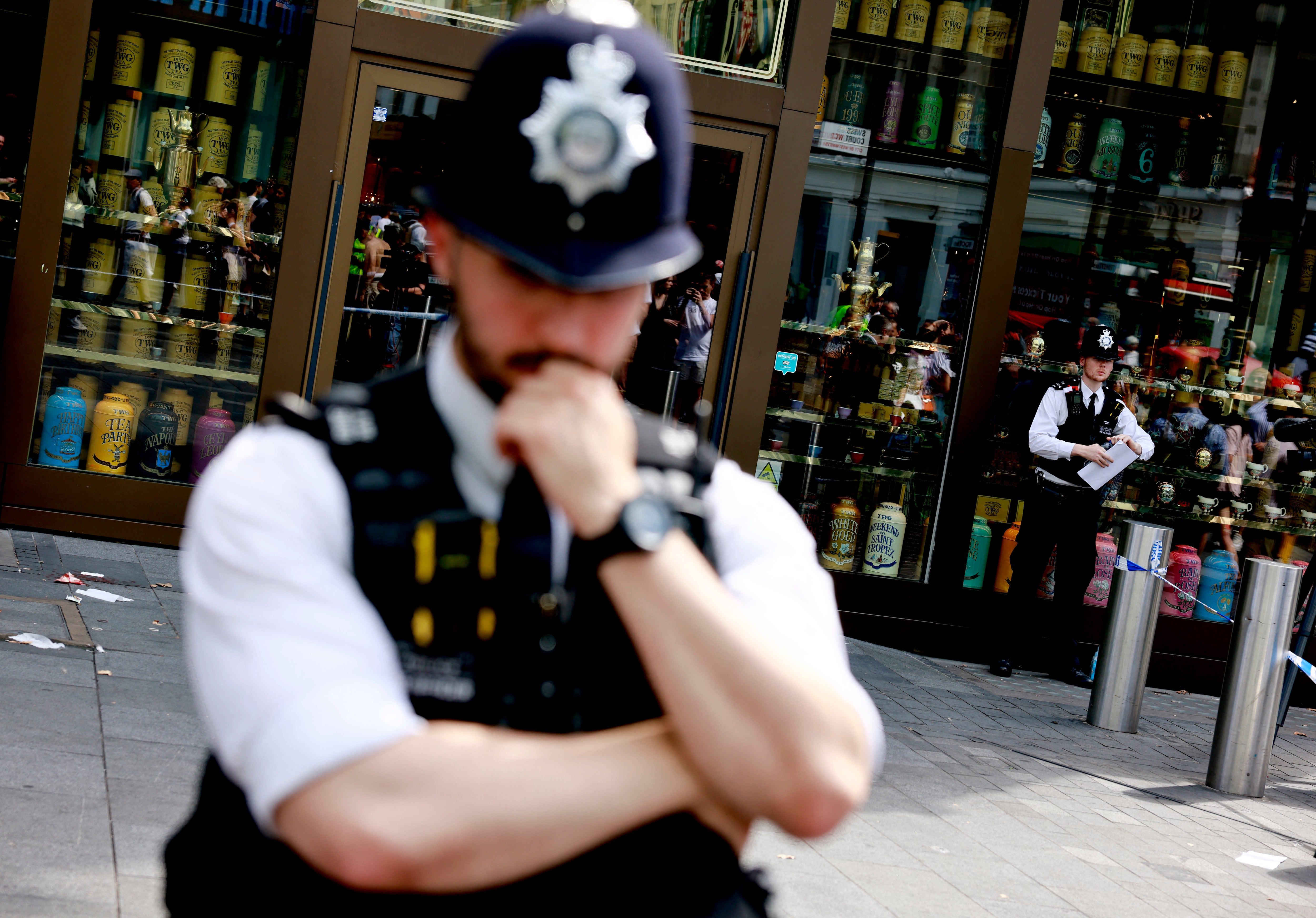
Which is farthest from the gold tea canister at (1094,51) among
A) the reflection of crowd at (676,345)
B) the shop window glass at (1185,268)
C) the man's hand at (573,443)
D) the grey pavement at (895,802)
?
the man's hand at (573,443)

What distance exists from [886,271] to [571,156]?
7.08 metres

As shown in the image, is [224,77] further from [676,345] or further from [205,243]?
[676,345]

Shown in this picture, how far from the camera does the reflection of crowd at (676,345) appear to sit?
731cm

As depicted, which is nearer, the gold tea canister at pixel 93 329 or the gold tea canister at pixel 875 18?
the gold tea canister at pixel 93 329

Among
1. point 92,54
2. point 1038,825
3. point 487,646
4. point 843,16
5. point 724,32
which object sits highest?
point 843,16

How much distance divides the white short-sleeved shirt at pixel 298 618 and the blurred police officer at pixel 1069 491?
663 centimetres

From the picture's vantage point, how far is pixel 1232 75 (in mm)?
8305

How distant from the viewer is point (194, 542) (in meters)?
1.15

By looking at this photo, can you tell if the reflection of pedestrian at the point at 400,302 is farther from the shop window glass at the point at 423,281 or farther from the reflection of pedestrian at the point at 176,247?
the reflection of pedestrian at the point at 176,247

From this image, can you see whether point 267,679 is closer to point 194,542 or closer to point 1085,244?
point 194,542

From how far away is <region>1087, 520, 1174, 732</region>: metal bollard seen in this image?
6625mm

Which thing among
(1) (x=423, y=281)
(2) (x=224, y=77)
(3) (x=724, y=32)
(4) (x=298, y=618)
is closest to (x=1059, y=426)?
(3) (x=724, y=32)

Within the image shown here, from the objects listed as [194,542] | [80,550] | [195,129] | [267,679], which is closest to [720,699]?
[267,679]

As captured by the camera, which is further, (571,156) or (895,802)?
(895,802)
